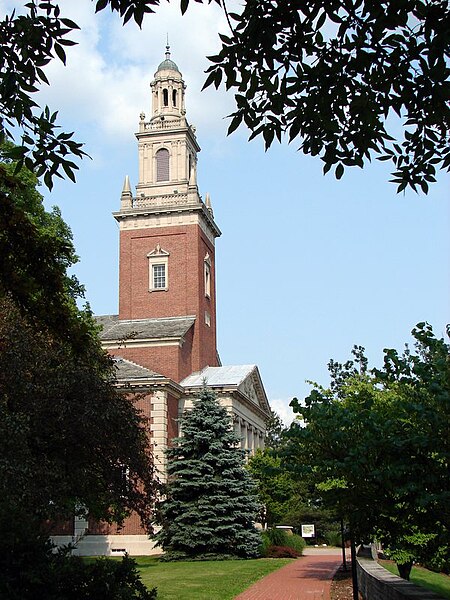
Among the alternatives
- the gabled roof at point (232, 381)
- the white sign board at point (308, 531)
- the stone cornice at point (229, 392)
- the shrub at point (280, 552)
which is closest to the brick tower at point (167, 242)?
the gabled roof at point (232, 381)

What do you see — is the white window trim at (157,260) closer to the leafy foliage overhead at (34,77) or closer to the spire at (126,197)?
the spire at (126,197)

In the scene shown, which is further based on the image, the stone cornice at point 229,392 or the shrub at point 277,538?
the stone cornice at point 229,392

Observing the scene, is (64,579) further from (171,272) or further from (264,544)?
(171,272)

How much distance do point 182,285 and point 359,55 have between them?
40.0 metres

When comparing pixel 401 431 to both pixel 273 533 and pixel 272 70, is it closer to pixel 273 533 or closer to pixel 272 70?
pixel 272 70

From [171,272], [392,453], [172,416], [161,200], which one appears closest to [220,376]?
[172,416]

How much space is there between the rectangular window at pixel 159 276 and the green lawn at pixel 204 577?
749 inches

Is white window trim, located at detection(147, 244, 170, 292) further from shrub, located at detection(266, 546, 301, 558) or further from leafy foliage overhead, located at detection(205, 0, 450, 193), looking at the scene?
leafy foliage overhead, located at detection(205, 0, 450, 193)

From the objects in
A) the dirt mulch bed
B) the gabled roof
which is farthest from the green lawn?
the gabled roof

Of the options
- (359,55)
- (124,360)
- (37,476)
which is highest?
(124,360)

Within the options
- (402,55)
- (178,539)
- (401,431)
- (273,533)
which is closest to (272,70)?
(402,55)

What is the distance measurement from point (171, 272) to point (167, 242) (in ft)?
6.19

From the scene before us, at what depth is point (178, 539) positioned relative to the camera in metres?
29.7

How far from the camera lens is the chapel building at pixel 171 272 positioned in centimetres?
4262
